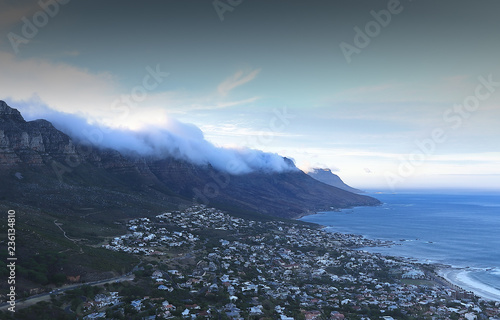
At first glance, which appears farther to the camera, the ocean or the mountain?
the mountain

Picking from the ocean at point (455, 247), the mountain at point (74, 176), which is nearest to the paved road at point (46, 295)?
the mountain at point (74, 176)

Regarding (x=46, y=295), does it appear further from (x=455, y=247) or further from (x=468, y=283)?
(x=455, y=247)

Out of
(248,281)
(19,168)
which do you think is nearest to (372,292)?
(248,281)

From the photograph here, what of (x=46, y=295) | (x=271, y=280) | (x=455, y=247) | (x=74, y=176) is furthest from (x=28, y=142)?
(x=455, y=247)

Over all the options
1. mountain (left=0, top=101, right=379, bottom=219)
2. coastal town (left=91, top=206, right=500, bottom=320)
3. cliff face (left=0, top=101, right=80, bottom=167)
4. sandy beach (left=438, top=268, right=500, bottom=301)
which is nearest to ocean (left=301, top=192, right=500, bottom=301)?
sandy beach (left=438, top=268, right=500, bottom=301)

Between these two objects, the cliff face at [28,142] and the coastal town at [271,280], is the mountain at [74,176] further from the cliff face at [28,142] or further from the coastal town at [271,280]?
the coastal town at [271,280]

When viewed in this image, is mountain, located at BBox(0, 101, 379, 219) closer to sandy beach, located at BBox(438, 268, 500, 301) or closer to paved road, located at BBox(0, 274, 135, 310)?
paved road, located at BBox(0, 274, 135, 310)

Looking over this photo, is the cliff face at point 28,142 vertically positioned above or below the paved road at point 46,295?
above
